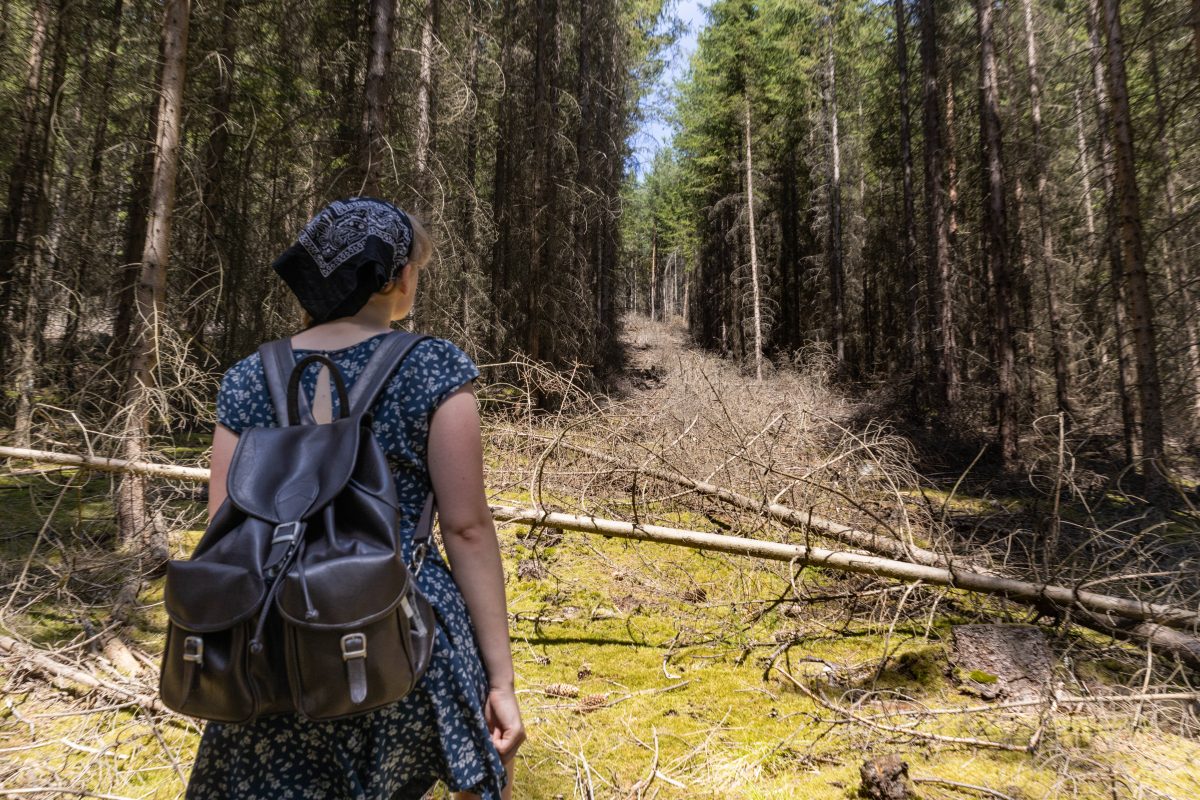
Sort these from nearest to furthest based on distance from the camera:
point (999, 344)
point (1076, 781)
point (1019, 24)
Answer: point (1076, 781) → point (999, 344) → point (1019, 24)

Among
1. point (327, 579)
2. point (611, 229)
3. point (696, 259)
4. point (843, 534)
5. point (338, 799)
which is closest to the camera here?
point (327, 579)

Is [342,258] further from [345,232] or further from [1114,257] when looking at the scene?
[1114,257]

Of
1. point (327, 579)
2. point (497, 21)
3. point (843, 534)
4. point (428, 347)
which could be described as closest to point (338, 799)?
point (327, 579)

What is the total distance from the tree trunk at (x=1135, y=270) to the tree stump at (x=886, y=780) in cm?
752

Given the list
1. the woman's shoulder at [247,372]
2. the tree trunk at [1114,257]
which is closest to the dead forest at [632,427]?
the tree trunk at [1114,257]

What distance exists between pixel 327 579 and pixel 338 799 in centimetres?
53

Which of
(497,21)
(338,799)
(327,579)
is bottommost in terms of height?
(338,799)

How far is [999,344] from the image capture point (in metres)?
12.2

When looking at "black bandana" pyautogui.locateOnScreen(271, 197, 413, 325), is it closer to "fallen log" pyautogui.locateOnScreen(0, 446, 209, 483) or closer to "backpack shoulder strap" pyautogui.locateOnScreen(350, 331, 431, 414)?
"backpack shoulder strap" pyautogui.locateOnScreen(350, 331, 431, 414)

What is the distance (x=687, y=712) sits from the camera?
3.45 metres

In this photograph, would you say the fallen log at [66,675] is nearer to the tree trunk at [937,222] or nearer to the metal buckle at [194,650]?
the metal buckle at [194,650]

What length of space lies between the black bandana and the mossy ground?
7.75ft

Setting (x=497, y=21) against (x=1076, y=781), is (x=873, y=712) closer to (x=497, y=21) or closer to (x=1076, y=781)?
(x=1076, y=781)

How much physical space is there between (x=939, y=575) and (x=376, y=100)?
6.89m
